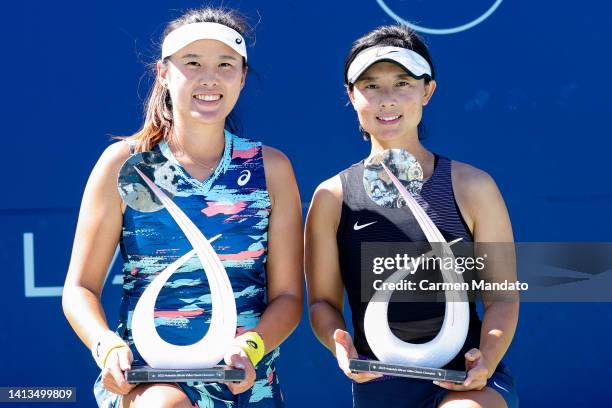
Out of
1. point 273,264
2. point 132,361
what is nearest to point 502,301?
point 273,264

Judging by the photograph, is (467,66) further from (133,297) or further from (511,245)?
(133,297)

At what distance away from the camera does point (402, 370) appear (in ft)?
7.53

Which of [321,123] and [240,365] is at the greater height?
[321,123]

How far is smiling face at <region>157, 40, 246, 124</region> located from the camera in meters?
2.54

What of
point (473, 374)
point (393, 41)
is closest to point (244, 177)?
point (393, 41)

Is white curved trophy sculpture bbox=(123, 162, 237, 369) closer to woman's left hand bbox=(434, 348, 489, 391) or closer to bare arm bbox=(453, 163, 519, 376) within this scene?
woman's left hand bbox=(434, 348, 489, 391)

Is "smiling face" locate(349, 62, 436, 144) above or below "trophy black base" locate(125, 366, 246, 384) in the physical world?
above

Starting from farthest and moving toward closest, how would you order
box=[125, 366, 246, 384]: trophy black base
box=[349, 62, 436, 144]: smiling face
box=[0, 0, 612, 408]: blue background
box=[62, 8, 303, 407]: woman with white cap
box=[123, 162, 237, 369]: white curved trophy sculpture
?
box=[0, 0, 612, 408]: blue background < box=[349, 62, 436, 144]: smiling face < box=[62, 8, 303, 407]: woman with white cap < box=[123, 162, 237, 369]: white curved trophy sculpture < box=[125, 366, 246, 384]: trophy black base

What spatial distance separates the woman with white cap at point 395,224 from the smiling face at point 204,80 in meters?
0.33

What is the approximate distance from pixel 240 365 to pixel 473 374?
21.0 inches

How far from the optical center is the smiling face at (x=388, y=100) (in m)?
2.58

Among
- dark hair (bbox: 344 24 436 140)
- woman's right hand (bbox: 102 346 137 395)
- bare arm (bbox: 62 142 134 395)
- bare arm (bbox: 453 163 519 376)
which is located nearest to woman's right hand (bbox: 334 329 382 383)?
bare arm (bbox: 453 163 519 376)

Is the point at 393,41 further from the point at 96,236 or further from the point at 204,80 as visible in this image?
the point at 96,236

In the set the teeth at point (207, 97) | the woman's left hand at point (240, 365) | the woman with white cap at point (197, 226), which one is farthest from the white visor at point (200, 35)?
the woman's left hand at point (240, 365)
